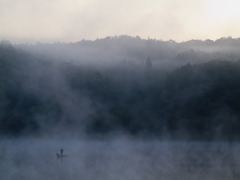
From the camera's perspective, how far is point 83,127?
208ft

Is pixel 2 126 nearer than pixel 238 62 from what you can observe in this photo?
Yes

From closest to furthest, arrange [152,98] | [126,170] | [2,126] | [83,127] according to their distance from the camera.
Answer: [126,170] < [2,126] < [83,127] < [152,98]

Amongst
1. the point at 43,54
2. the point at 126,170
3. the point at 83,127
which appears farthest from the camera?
the point at 43,54

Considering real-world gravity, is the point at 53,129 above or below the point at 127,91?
below

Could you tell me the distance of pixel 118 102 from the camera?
67.6 meters

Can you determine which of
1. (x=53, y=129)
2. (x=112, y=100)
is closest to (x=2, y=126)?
(x=53, y=129)

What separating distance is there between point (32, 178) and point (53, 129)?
1421 inches

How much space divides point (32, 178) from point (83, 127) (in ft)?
122

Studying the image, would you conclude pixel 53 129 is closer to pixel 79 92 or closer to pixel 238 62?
pixel 79 92

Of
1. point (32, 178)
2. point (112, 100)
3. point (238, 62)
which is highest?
point (238, 62)

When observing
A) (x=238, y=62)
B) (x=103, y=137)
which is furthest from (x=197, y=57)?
(x=103, y=137)

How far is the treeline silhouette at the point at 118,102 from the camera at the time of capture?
5934cm

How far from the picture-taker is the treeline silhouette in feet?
195

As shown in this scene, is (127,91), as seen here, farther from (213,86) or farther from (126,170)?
(126,170)
